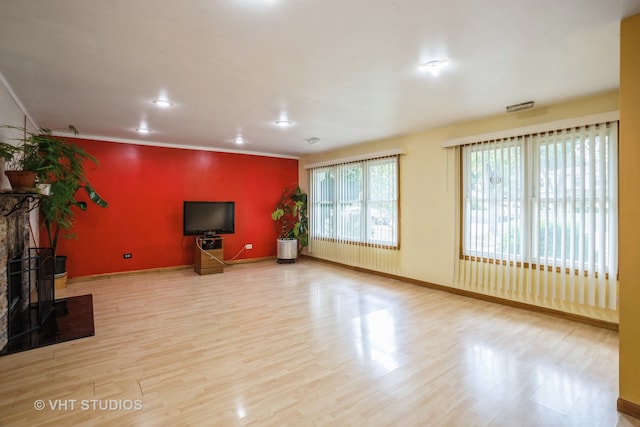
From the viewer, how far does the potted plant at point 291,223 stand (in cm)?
723

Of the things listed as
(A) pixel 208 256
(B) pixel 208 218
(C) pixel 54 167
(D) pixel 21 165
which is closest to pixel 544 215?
(A) pixel 208 256

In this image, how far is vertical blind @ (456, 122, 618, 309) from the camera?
11.1 feet

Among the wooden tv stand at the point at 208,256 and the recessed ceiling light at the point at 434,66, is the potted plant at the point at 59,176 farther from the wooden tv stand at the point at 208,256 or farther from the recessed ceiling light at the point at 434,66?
the recessed ceiling light at the point at 434,66

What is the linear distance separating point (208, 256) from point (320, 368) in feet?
13.6

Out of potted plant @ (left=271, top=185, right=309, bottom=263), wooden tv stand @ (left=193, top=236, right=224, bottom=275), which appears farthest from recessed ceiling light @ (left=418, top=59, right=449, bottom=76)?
potted plant @ (left=271, top=185, right=309, bottom=263)

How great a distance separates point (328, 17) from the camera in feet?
6.73

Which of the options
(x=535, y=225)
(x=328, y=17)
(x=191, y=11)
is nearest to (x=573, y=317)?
(x=535, y=225)

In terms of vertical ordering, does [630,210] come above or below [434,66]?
below

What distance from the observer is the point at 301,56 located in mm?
2598

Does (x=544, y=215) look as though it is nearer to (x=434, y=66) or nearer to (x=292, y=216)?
(x=434, y=66)

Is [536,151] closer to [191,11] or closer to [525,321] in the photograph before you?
[525,321]

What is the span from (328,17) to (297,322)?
2.98 m

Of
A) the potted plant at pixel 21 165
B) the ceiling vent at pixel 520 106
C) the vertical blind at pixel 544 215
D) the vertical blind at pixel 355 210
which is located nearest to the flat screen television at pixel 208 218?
the vertical blind at pixel 355 210

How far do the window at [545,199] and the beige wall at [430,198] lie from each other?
0.25 metres
